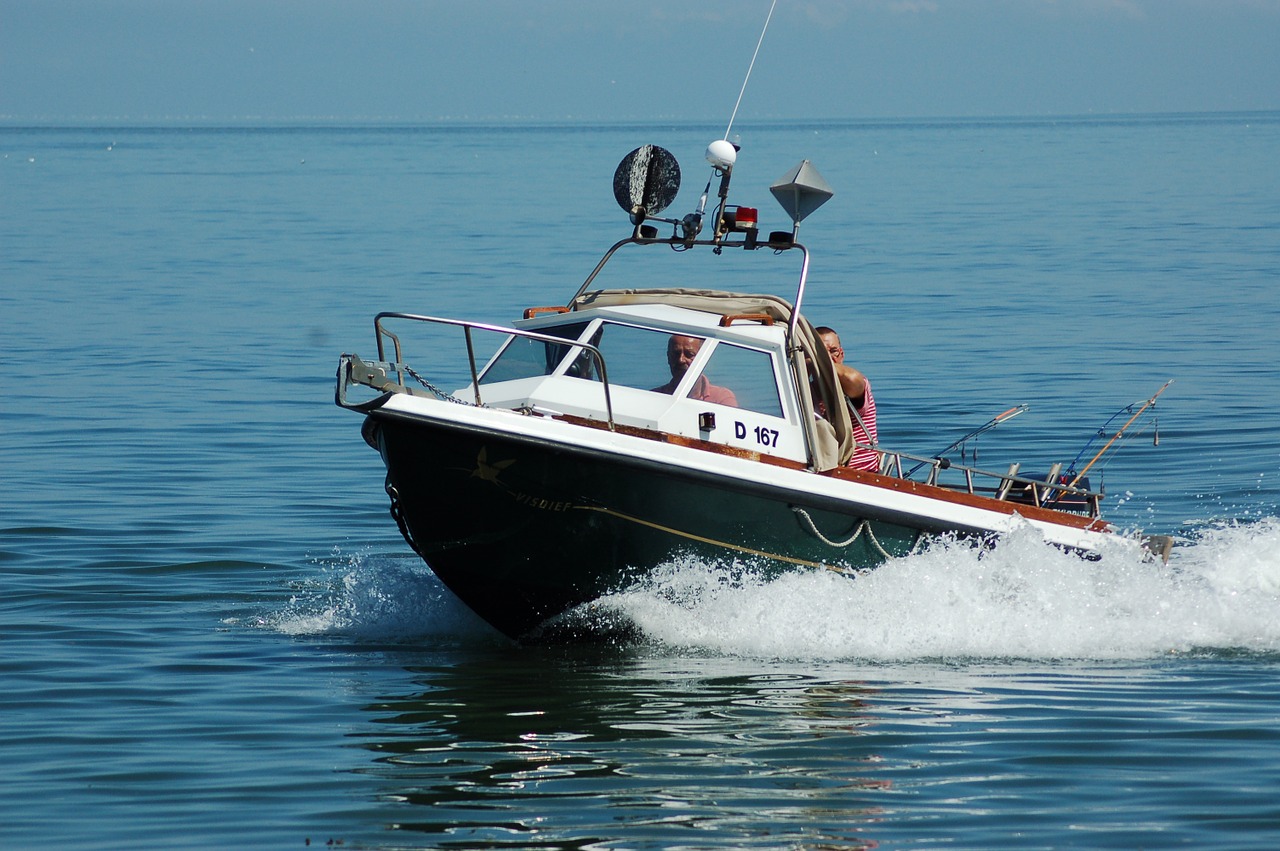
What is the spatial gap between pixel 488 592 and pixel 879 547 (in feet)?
7.15

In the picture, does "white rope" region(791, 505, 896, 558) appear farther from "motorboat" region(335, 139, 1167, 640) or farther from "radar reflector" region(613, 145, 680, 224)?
"radar reflector" region(613, 145, 680, 224)

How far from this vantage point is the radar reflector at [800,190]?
9445 mm

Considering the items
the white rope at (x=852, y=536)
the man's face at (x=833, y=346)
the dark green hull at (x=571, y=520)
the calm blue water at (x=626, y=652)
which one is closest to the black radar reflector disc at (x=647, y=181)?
the man's face at (x=833, y=346)

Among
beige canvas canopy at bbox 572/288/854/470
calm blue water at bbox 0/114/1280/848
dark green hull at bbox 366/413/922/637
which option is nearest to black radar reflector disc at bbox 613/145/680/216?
beige canvas canopy at bbox 572/288/854/470

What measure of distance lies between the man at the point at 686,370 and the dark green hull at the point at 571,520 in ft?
2.04

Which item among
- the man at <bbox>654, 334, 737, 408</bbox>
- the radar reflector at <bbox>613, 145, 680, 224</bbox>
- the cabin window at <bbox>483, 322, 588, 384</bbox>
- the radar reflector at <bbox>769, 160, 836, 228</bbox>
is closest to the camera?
the man at <bbox>654, 334, 737, 408</bbox>

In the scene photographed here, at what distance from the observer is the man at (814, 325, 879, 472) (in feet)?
31.3

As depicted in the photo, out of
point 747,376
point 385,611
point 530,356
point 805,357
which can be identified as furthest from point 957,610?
point 385,611

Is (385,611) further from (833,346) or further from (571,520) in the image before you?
(833,346)

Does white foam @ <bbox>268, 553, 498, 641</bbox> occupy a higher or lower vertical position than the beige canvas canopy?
lower

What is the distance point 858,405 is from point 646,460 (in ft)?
6.44

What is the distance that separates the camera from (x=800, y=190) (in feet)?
31.1

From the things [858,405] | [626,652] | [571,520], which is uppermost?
[858,405]

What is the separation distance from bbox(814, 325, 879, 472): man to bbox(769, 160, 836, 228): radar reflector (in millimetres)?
735
